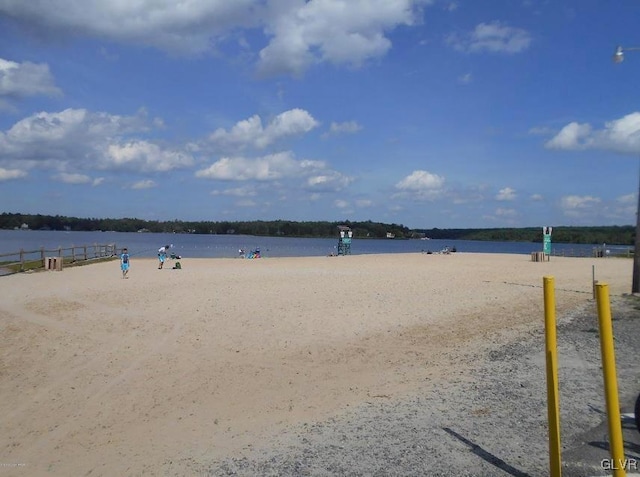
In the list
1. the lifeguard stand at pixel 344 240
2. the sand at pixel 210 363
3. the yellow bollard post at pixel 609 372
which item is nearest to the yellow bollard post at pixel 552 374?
the yellow bollard post at pixel 609 372

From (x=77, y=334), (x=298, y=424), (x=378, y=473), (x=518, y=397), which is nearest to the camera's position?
(x=378, y=473)

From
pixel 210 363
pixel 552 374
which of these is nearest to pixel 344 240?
pixel 210 363

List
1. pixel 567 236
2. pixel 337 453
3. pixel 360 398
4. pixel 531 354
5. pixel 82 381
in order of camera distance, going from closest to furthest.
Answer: pixel 337 453 < pixel 360 398 < pixel 82 381 < pixel 531 354 < pixel 567 236

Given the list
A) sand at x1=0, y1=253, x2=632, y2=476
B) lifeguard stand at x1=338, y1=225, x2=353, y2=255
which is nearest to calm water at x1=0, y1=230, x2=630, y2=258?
lifeguard stand at x1=338, y1=225, x2=353, y2=255

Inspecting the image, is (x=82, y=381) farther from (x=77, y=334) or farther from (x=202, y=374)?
(x=77, y=334)

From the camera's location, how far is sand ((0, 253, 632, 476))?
528cm

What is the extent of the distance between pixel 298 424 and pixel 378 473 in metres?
1.56

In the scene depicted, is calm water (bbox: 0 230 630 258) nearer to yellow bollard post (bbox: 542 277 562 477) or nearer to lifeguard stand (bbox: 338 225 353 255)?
lifeguard stand (bbox: 338 225 353 255)

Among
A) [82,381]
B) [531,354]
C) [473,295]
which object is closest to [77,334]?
[82,381]

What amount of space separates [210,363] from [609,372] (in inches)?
252

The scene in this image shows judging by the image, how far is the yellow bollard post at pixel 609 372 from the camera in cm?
298

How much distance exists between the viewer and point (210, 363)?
27.6ft

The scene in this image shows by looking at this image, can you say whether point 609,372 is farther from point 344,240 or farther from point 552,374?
point 344,240

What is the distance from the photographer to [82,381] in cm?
759
